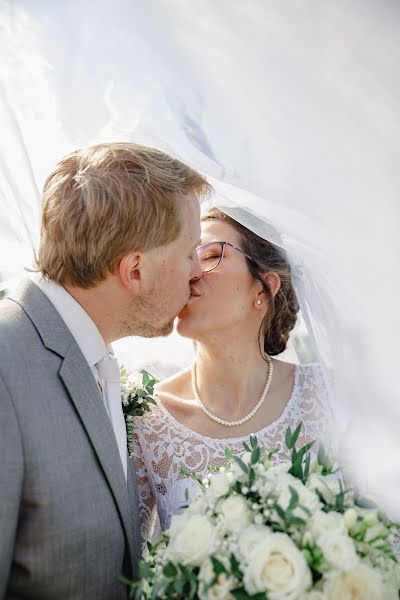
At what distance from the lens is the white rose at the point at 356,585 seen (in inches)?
80.5

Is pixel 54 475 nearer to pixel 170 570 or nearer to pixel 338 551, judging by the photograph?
pixel 170 570

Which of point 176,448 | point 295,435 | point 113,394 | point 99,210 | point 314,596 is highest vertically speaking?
point 99,210

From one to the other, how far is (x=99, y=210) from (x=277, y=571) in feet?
5.40

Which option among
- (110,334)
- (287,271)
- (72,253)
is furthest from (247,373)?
(72,253)

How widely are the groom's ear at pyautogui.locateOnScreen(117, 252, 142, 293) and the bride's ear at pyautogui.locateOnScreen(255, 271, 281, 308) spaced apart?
4.10 ft

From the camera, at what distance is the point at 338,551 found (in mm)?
2047

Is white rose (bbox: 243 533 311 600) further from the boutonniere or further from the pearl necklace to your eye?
the pearl necklace

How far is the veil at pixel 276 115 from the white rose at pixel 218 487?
2.00 ft

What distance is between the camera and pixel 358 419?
2.77 meters

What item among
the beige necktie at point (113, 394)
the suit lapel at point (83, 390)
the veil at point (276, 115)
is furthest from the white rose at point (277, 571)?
the beige necktie at point (113, 394)

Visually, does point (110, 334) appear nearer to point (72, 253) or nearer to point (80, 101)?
point (72, 253)

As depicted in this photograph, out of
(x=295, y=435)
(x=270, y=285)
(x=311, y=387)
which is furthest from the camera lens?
(x=270, y=285)

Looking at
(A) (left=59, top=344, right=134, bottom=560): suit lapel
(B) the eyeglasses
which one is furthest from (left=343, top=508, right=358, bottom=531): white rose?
(B) the eyeglasses

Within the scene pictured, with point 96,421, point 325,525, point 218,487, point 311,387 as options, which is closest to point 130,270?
point 96,421
